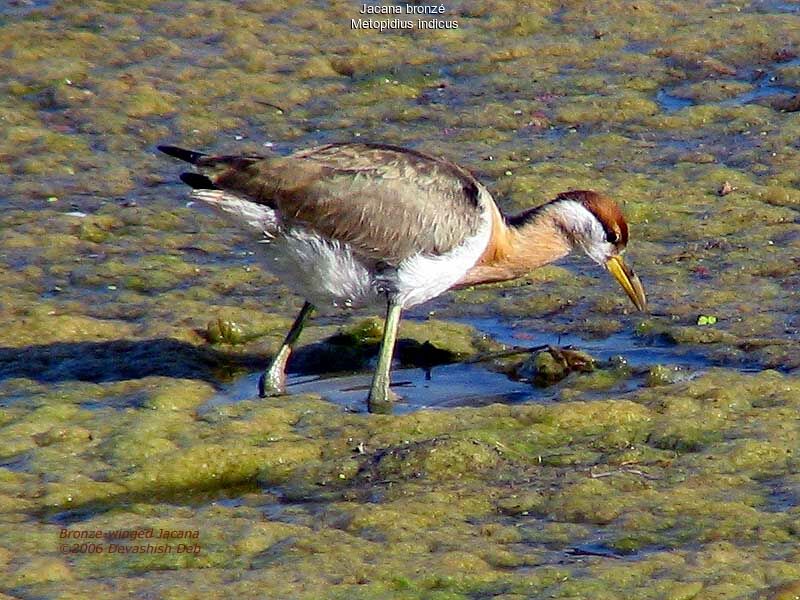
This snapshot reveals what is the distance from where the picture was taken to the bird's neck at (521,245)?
7793 millimetres

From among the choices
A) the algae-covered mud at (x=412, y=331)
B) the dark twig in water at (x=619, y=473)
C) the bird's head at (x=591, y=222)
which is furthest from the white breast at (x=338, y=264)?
the dark twig in water at (x=619, y=473)

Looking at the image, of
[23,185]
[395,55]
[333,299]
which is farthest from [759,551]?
[395,55]

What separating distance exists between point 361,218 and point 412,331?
1.19 meters

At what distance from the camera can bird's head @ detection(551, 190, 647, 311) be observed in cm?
808

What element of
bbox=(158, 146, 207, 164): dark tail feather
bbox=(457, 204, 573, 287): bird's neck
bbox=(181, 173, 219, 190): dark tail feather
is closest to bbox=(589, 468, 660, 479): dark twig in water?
bbox=(457, 204, 573, 287): bird's neck

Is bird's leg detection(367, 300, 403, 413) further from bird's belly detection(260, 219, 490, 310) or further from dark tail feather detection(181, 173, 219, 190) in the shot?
dark tail feather detection(181, 173, 219, 190)

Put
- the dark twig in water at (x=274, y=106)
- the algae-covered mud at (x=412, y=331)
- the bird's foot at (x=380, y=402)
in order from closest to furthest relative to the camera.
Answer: the algae-covered mud at (x=412, y=331)
the bird's foot at (x=380, y=402)
the dark twig in water at (x=274, y=106)

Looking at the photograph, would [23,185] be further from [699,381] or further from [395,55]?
[699,381]

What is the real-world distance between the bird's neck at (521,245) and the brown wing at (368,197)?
0.34m

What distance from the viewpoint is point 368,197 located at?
24.3 feet

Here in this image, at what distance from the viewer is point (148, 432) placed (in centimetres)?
696

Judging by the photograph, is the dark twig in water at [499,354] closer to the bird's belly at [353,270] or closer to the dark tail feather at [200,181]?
the bird's belly at [353,270]

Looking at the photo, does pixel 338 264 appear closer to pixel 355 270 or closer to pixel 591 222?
pixel 355 270

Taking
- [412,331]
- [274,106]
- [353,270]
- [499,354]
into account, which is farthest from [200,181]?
[274,106]
